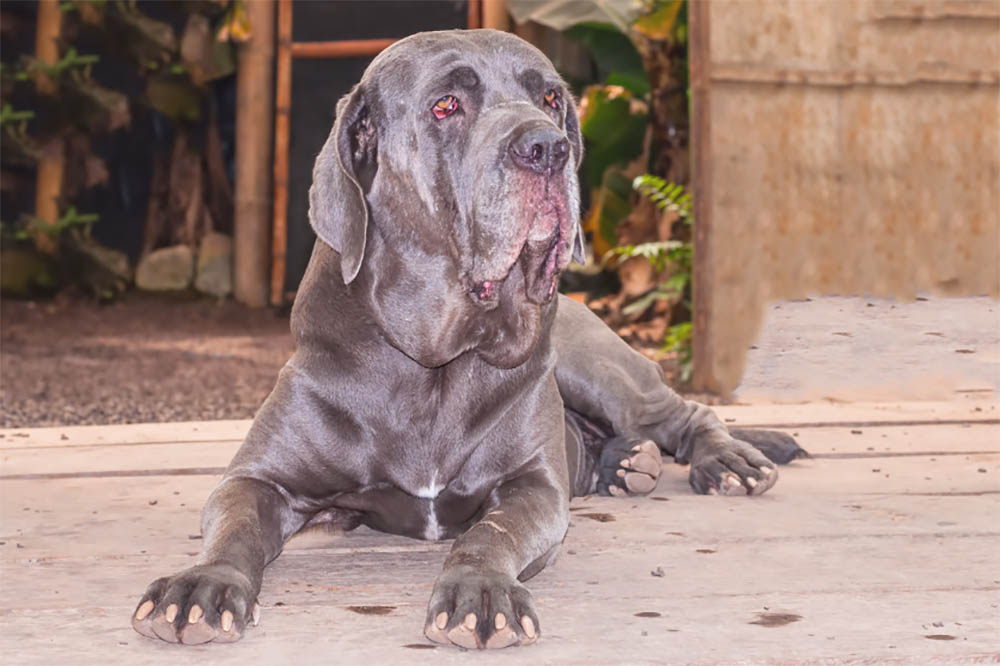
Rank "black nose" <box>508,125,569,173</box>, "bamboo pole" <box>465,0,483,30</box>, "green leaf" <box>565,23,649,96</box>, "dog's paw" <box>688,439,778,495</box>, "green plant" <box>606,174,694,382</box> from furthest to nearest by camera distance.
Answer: "bamboo pole" <box>465,0,483,30</box>
"green leaf" <box>565,23,649,96</box>
"green plant" <box>606,174,694,382</box>
"dog's paw" <box>688,439,778,495</box>
"black nose" <box>508,125,569,173</box>

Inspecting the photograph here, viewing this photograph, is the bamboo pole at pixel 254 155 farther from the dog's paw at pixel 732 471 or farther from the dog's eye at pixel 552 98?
the dog's eye at pixel 552 98

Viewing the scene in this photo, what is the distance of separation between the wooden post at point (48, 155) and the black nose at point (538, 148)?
24.8 ft

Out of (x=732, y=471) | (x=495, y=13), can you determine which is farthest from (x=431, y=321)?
(x=495, y=13)

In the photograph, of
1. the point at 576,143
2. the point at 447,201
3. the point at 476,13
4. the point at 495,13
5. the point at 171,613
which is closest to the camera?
the point at 171,613

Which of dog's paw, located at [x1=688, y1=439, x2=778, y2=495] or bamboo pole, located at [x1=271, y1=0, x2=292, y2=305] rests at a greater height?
bamboo pole, located at [x1=271, y1=0, x2=292, y2=305]

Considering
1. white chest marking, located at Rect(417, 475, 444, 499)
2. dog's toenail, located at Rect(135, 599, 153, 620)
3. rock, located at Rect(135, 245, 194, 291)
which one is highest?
white chest marking, located at Rect(417, 475, 444, 499)

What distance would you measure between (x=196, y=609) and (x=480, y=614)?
0.36 meters

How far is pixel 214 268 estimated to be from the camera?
8.98m

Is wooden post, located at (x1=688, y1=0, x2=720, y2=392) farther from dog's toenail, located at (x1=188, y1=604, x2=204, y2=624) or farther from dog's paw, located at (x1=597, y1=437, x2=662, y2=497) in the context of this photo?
dog's toenail, located at (x1=188, y1=604, x2=204, y2=624)

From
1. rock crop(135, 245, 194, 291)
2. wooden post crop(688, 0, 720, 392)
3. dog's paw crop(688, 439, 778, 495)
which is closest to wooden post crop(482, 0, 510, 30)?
rock crop(135, 245, 194, 291)

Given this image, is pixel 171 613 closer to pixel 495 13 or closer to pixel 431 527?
pixel 431 527

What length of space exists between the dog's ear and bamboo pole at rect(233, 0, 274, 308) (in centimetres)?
678

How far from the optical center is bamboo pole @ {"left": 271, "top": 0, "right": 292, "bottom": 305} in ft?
28.7

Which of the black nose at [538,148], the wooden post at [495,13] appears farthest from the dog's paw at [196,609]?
the wooden post at [495,13]
